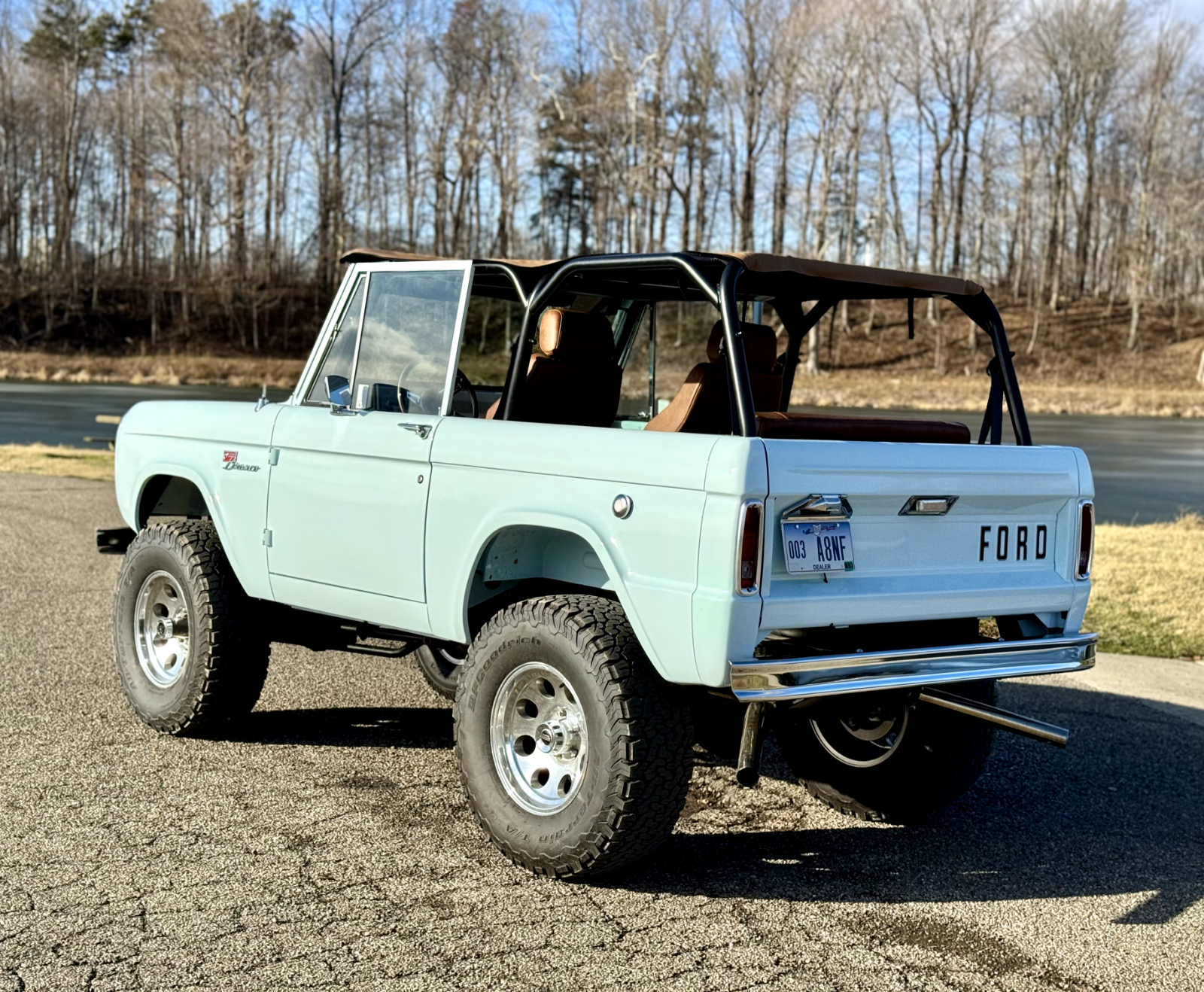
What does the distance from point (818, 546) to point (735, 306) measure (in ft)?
2.72

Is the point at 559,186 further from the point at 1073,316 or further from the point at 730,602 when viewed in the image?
the point at 730,602

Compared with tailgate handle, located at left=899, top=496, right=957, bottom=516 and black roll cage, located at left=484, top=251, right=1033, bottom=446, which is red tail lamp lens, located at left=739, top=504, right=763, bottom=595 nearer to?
black roll cage, located at left=484, top=251, right=1033, bottom=446

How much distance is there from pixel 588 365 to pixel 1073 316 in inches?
2432

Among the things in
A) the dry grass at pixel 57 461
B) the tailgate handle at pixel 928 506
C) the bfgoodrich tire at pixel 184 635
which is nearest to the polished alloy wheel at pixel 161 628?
the bfgoodrich tire at pixel 184 635

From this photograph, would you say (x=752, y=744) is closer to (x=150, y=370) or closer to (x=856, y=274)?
(x=856, y=274)

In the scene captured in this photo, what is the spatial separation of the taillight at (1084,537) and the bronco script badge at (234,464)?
133 inches

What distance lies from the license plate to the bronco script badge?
2.65 meters

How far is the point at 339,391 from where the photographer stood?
5621 millimetres

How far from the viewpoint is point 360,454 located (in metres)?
5.35

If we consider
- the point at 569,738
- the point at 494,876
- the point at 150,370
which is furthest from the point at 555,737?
the point at 150,370

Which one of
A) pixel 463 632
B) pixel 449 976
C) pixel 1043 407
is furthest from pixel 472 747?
pixel 1043 407

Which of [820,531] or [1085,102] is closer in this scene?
[820,531]

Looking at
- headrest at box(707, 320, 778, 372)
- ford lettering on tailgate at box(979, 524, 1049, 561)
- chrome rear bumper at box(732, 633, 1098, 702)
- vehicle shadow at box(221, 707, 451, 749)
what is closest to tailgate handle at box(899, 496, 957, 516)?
ford lettering on tailgate at box(979, 524, 1049, 561)

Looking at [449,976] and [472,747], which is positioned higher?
[472,747]
